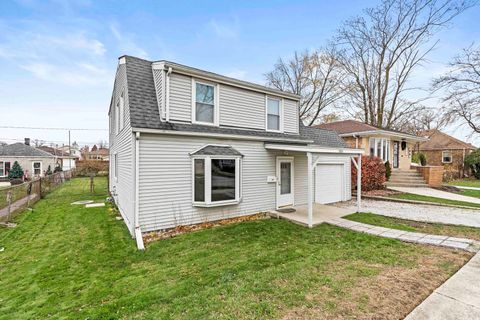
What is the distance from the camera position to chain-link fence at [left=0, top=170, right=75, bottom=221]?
30.2 ft

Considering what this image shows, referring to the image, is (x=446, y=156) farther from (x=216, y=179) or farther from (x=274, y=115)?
(x=216, y=179)

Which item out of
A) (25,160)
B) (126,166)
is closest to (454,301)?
(126,166)

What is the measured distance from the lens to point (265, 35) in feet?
51.3

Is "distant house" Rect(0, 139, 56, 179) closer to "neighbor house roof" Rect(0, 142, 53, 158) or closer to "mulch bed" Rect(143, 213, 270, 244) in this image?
"neighbor house roof" Rect(0, 142, 53, 158)

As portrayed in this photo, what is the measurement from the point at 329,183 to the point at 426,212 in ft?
12.9

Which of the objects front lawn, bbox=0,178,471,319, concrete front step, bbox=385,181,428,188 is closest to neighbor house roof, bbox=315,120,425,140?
concrete front step, bbox=385,181,428,188

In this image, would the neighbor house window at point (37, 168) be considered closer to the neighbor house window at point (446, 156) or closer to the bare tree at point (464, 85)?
the bare tree at point (464, 85)

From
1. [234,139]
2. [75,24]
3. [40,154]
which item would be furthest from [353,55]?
[40,154]

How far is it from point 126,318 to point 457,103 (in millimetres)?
23453

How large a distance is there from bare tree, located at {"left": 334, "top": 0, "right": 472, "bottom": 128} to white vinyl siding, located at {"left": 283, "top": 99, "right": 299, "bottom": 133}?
17.4m

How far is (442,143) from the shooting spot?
29.2 metres

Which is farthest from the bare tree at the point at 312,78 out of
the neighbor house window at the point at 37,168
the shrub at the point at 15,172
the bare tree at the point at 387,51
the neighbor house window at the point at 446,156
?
the neighbor house window at the point at 37,168

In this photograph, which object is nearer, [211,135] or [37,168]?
[211,135]

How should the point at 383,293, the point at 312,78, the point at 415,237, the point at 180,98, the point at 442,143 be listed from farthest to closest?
the point at 442,143 → the point at 312,78 → the point at 180,98 → the point at 415,237 → the point at 383,293
